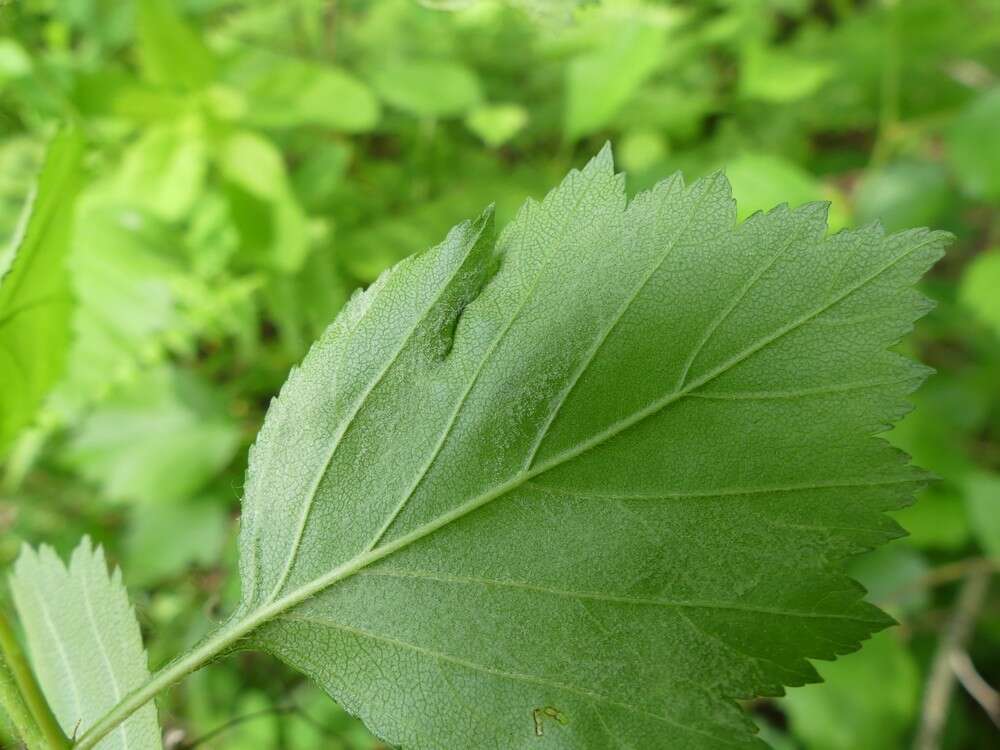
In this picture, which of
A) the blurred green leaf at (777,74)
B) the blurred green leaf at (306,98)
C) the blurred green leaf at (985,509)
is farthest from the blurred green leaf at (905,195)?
the blurred green leaf at (306,98)

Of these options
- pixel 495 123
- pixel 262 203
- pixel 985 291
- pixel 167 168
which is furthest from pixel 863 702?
pixel 167 168

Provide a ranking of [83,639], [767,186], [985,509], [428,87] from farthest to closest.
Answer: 1. [428,87]
2. [985,509]
3. [767,186]
4. [83,639]

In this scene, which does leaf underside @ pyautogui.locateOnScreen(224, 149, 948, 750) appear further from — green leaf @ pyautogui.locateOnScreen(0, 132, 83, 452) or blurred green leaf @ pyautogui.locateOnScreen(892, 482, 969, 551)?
blurred green leaf @ pyautogui.locateOnScreen(892, 482, 969, 551)

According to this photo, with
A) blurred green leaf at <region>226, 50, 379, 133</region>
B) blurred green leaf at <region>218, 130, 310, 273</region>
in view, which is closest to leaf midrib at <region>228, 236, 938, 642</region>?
blurred green leaf at <region>218, 130, 310, 273</region>

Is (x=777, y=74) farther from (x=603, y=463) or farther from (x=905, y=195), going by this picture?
(x=603, y=463)

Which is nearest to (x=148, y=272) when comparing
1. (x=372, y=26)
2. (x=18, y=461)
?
(x=18, y=461)

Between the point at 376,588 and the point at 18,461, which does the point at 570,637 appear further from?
the point at 18,461

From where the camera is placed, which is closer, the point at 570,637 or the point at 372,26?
the point at 570,637
